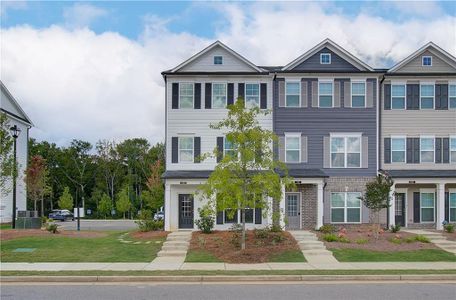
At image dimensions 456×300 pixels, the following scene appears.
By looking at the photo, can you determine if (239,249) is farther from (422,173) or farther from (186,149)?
(422,173)

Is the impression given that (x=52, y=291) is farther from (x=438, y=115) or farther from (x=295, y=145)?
(x=438, y=115)

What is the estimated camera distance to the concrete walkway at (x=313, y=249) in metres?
18.6

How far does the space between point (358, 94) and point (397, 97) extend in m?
2.42

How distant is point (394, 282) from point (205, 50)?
1769 centimetres

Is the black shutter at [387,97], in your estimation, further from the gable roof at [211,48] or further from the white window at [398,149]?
the gable roof at [211,48]

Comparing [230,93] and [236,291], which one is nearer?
[236,291]

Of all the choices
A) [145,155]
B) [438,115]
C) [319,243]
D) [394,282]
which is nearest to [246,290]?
[394,282]

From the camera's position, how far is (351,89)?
2812 cm

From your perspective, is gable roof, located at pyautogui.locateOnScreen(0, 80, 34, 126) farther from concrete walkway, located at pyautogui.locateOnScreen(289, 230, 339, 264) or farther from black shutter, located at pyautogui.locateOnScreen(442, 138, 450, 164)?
black shutter, located at pyautogui.locateOnScreen(442, 138, 450, 164)

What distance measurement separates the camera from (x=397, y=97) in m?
28.6

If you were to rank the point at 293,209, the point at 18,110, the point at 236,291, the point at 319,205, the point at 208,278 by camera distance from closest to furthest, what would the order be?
the point at 236,291, the point at 208,278, the point at 319,205, the point at 293,209, the point at 18,110

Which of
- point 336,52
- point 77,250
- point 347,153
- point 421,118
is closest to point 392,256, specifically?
point 347,153

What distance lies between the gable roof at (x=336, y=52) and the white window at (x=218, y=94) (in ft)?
11.8

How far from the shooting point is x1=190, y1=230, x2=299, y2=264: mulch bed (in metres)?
18.5
